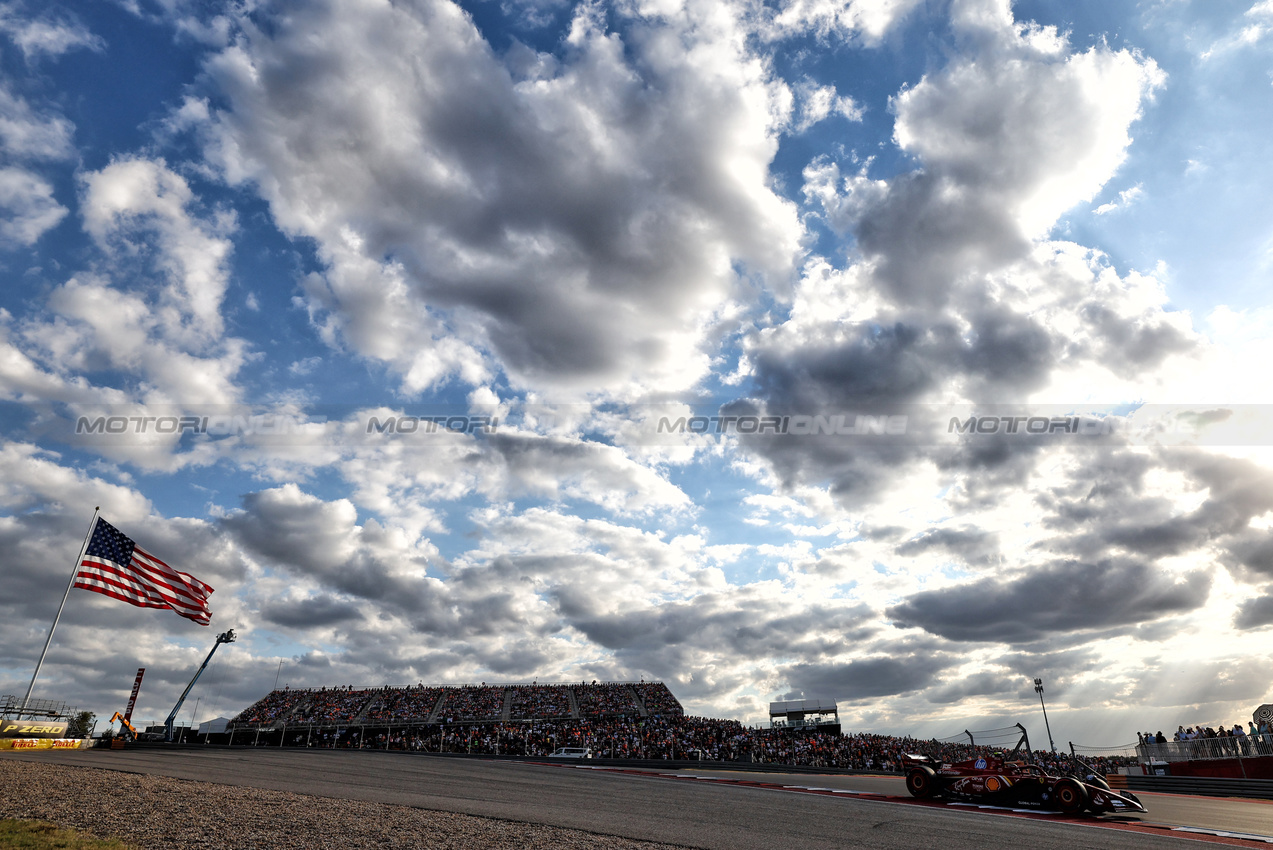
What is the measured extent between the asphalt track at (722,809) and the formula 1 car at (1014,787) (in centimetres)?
49

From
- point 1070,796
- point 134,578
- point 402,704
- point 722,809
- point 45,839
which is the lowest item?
point 722,809

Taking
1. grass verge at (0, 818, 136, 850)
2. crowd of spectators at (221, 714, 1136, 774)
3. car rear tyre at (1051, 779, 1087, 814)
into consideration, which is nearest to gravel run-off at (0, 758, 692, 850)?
grass verge at (0, 818, 136, 850)

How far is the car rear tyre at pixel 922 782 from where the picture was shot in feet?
64.9

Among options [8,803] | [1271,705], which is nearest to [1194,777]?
[1271,705]

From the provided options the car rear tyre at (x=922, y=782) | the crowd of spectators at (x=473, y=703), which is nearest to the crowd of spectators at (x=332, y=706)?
the crowd of spectators at (x=473, y=703)

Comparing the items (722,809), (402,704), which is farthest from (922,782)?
(402,704)

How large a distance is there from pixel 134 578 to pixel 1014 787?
34.6 metres

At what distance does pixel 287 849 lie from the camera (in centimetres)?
999

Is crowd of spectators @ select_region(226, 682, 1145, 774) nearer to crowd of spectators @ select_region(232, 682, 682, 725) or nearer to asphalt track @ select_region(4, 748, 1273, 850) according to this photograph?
crowd of spectators @ select_region(232, 682, 682, 725)

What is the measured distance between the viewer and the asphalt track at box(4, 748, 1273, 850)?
1286 cm

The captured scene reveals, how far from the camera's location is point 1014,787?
1838 cm

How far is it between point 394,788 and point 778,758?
3108 centimetres

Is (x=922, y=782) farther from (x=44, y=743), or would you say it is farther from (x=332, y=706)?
(x=332, y=706)

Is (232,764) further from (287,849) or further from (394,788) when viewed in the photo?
(287,849)
